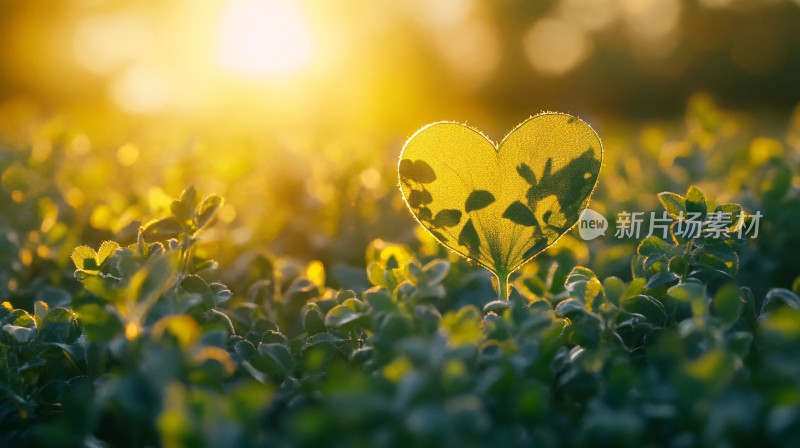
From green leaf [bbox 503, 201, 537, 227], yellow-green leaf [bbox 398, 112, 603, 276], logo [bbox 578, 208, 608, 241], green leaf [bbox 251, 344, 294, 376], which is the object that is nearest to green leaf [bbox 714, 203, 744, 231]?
yellow-green leaf [bbox 398, 112, 603, 276]

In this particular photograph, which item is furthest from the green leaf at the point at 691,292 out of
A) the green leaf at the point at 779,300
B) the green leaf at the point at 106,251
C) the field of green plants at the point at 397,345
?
the green leaf at the point at 106,251

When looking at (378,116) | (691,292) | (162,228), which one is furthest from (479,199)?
(378,116)

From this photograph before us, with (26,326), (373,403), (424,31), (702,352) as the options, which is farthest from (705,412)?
(424,31)

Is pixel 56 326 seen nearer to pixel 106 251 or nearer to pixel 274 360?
pixel 106 251

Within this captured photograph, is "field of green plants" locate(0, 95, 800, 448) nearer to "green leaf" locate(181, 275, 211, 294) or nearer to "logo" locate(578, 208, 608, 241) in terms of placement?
"green leaf" locate(181, 275, 211, 294)

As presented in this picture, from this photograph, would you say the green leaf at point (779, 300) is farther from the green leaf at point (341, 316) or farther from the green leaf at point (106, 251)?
the green leaf at point (106, 251)

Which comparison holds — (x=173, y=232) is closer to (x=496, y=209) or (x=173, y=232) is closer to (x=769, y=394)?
(x=496, y=209)
